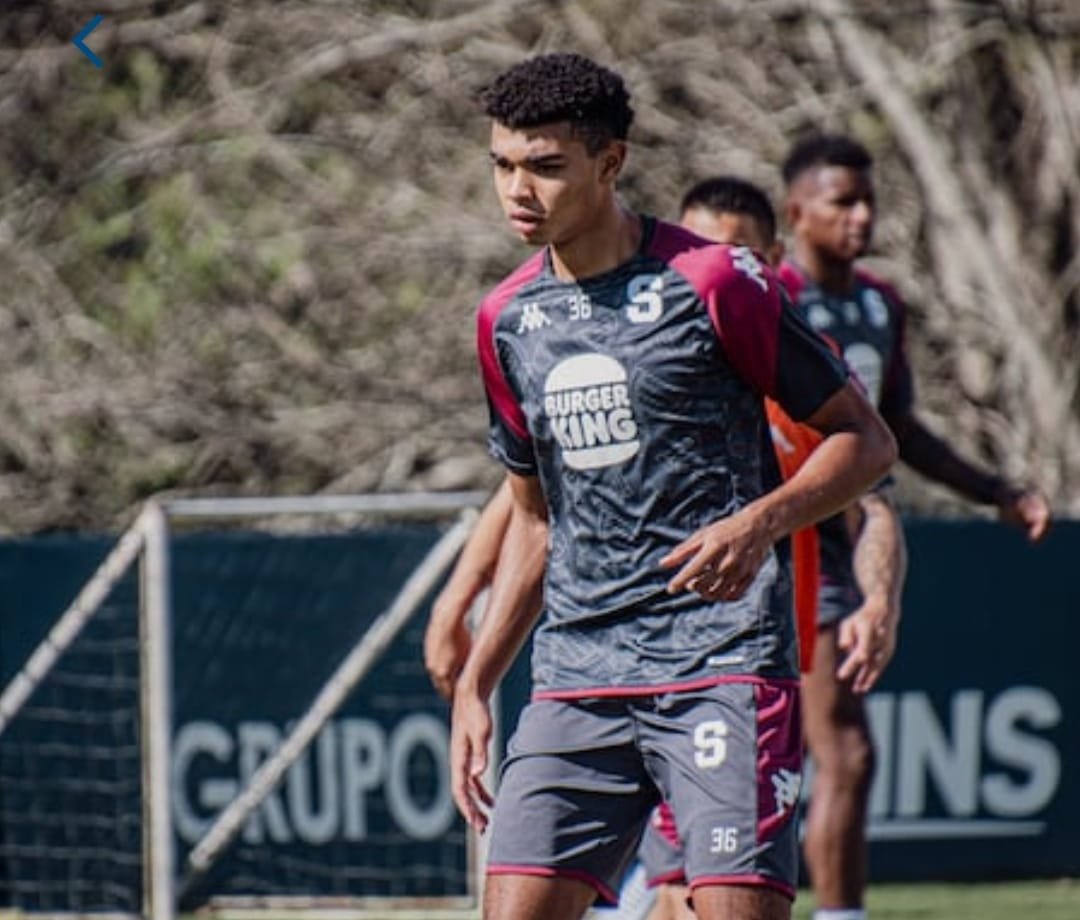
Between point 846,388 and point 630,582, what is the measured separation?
1.81ft

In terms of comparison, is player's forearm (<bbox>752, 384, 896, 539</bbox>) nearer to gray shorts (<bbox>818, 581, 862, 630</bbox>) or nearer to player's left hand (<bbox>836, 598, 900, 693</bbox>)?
player's left hand (<bbox>836, 598, 900, 693</bbox>)

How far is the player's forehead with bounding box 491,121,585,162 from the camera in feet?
15.9

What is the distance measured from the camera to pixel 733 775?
4.83 m

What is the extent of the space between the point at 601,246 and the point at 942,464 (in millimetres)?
2764

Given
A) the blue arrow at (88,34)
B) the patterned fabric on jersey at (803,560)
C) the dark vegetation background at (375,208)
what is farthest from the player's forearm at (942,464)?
the blue arrow at (88,34)

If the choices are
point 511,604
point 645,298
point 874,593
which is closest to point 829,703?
point 874,593

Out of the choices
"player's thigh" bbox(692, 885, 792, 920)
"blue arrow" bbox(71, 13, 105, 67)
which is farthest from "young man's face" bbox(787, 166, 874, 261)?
"blue arrow" bbox(71, 13, 105, 67)

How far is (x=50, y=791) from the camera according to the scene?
926cm

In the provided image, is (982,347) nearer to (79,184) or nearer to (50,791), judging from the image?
(79,184)

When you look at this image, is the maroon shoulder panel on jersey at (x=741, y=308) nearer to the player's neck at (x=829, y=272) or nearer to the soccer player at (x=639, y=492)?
the soccer player at (x=639, y=492)

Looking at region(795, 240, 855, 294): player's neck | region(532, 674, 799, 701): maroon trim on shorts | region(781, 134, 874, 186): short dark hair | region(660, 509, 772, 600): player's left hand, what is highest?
region(781, 134, 874, 186): short dark hair

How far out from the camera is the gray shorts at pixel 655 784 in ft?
15.7

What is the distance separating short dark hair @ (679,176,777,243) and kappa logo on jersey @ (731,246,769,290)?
1.73m

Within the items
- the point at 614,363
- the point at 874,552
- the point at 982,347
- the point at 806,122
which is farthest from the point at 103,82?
the point at 614,363
